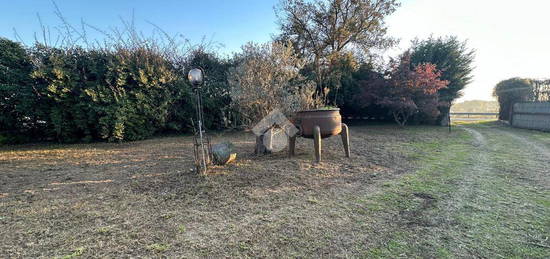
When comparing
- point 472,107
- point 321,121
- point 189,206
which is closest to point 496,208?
point 321,121

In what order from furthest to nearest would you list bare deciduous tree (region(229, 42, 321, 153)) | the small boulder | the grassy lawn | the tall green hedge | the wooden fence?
the wooden fence
the tall green hedge
bare deciduous tree (region(229, 42, 321, 153))
the small boulder
the grassy lawn

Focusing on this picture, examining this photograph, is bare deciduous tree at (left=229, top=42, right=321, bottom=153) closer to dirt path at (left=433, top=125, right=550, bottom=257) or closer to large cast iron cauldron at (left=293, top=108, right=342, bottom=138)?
large cast iron cauldron at (left=293, top=108, right=342, bottom=138)

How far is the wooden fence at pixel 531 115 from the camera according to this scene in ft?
26.1

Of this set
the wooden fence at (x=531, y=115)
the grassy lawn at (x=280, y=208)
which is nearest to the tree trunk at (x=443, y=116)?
the wooden fence at (x=531, y=115)

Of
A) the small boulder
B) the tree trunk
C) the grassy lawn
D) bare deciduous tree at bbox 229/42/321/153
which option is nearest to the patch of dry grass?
the grassy lawn

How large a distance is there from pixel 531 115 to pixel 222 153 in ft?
41.2

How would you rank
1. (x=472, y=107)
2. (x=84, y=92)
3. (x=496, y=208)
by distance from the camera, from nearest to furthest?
(x=496, y=208)
(x=84, y=92)
(x=472, y=107)

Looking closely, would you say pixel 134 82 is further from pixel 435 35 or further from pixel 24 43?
pixel 435 35

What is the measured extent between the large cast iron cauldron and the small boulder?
1391 millimetres

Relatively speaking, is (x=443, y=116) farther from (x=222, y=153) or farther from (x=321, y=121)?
(x=222, y=153)

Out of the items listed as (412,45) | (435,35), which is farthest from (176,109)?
(435,35)

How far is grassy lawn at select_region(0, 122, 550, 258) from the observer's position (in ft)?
5.13

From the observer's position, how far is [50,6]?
5953 mm

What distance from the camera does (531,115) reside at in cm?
852
